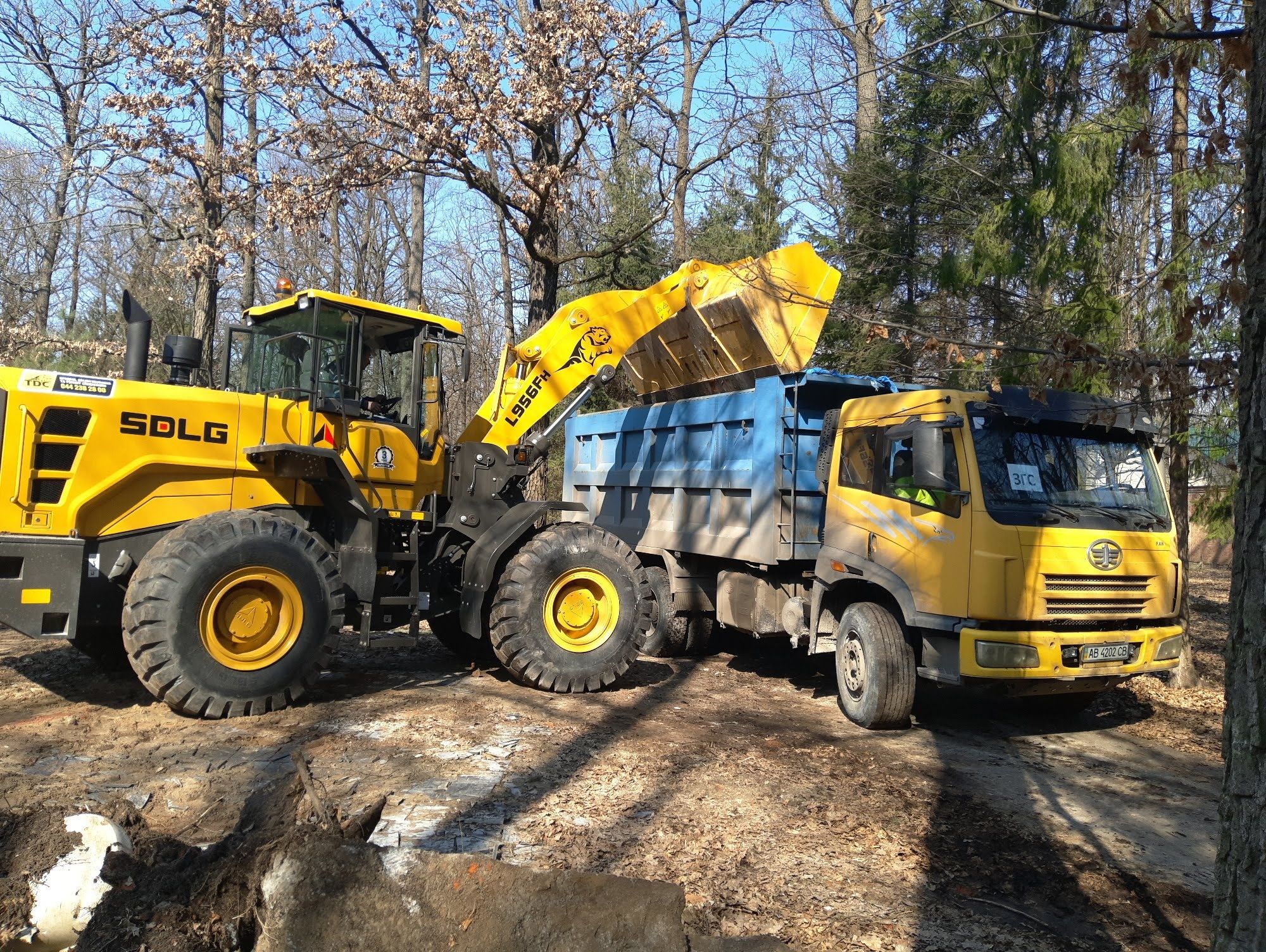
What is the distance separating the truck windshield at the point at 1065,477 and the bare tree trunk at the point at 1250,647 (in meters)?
4.28

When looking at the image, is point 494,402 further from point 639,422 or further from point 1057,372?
Answer: point 1057,372

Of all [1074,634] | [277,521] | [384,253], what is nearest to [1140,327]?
[1074,634]

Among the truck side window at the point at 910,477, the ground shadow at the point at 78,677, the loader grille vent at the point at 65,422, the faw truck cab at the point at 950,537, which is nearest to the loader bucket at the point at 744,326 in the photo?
the faw truck cab at the point at 950,537

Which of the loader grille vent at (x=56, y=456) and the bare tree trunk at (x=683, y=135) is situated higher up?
the bare tree trunk at (x=683, y=135)

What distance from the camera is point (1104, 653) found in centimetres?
647

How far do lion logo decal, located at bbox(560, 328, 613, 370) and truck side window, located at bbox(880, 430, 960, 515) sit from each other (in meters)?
2.83

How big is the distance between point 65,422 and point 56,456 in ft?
0.76

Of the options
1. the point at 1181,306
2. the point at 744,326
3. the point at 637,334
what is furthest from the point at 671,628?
the point at 1181,306

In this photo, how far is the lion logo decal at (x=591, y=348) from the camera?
8680mm

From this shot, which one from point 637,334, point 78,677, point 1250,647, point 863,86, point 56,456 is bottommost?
point 78,677

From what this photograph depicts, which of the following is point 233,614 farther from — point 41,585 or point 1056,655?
point 1056,655

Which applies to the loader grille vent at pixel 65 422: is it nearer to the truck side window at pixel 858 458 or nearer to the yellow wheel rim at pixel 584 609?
the yellow wheel rim at pixel 584 609

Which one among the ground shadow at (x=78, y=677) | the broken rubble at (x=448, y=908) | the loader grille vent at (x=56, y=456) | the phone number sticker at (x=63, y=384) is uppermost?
the phone number sticker at (x=63, y=384)

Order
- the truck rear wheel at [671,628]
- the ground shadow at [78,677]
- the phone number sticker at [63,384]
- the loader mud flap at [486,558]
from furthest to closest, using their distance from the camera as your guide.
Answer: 1. the truck rear wheel at [671,628]
2. the loader mud flap at [486,558]
3. the ground shadow at [78,677]
4. the phone number sticker at [63,384]
